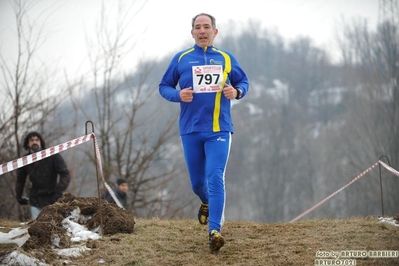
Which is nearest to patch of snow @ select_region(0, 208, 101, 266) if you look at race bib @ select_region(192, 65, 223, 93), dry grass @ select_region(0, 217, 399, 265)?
dry grass @ select_region(0, 217, 399, 265)

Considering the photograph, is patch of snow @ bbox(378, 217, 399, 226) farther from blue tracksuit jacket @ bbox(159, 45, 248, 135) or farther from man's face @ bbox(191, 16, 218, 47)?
man's face @ bbox(191, 16, 218, 47)

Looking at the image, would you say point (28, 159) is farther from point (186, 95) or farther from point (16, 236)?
point (186, 95)

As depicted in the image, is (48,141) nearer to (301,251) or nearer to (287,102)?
(301,251)

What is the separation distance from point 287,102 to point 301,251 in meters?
95.4

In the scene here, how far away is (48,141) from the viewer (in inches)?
724

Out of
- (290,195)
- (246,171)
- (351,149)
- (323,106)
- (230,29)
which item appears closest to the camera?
(351,149)

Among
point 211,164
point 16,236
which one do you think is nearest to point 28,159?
point 16,236

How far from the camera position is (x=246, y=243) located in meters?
7.16

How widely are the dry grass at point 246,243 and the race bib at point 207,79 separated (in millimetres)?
1763

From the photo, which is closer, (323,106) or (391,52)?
(391,52)

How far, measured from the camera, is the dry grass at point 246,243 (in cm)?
642

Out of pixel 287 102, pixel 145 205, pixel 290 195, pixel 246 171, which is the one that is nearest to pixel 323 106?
pixel 287 102

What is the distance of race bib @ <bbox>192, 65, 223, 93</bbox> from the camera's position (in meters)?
7.06

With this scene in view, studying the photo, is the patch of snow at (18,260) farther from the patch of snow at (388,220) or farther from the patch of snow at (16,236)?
the patch of snow at (388,220)
